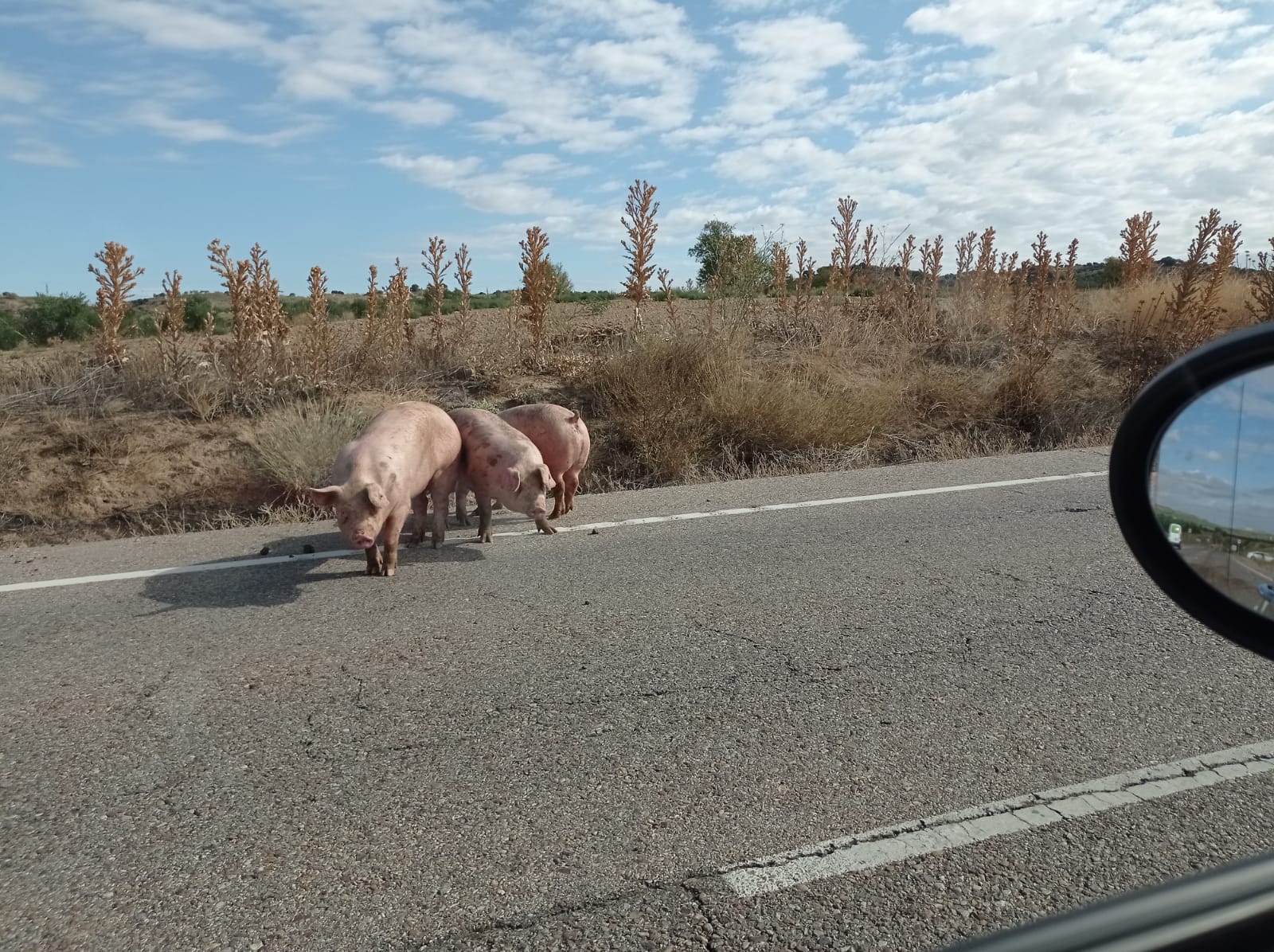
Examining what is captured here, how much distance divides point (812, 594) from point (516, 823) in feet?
8.68

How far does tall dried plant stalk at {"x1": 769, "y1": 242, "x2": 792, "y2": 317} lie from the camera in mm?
15617

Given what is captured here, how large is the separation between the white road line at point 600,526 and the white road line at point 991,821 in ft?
13.9

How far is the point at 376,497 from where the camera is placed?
5555 millimetres

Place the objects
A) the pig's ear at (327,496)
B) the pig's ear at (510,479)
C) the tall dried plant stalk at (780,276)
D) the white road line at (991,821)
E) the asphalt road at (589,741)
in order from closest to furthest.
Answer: the asphalt road at (589,741), the white road line at (991,821), the pig's ear at (327,496), the pig's ear at (510,479), the tall dried plant stalk at (780,276)

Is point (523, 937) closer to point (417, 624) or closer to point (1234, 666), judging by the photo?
point (417, 624)

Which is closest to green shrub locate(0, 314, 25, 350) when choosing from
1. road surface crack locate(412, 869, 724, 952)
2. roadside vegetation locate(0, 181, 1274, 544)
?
roadside vegetation locate(0, 181, 1274, 544)

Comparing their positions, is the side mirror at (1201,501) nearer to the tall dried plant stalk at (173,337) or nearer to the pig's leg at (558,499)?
the pig's leg at (558,499)

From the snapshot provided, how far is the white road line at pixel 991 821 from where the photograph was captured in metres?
2.80

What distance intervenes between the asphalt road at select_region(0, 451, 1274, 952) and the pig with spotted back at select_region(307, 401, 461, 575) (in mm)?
343

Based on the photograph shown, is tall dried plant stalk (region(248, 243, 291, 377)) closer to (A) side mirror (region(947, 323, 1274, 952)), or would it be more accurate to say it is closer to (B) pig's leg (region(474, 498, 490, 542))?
(B) pig's leg (region(474, 498, 490, 542))

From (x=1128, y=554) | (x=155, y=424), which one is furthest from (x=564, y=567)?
(x=155, y=424)

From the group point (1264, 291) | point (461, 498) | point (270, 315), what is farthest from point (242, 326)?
point (1264, 291)

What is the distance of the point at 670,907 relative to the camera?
264cm

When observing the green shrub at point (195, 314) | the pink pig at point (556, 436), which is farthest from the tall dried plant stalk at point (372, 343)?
the green shrub at point (195, 314)
